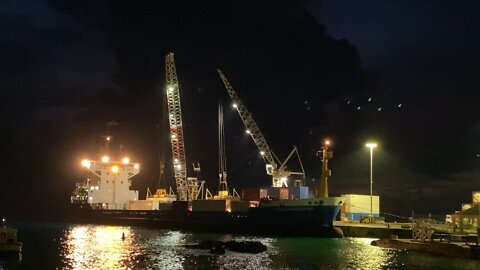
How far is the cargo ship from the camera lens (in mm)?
64938

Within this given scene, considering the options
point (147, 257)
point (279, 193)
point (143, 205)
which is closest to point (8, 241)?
point (147, 257)

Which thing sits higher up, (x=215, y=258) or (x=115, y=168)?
(x=115, y=168)

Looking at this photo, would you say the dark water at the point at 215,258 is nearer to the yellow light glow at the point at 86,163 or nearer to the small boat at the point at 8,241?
the small boat at the point at 8,241

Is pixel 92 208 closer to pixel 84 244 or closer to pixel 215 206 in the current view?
pixel 215 206

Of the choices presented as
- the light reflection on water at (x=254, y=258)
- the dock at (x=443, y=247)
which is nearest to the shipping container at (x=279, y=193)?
the light reflection on water at (x=254, y=258)

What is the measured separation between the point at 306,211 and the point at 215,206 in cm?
1811

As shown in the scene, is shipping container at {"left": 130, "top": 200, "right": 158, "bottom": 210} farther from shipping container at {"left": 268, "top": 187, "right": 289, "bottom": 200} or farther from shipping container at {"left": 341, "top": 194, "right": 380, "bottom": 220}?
shipping container at {"left": 341, "top": 194, "right": 380, "bottom": 220}

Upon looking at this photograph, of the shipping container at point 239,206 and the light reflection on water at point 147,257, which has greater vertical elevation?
the shipping container at point 239,206

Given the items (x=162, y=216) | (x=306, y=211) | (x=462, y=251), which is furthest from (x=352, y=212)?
(x=462, y=251)

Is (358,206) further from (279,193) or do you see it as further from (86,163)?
(86,163)

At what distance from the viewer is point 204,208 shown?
262ft

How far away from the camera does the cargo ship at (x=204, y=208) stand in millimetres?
64938

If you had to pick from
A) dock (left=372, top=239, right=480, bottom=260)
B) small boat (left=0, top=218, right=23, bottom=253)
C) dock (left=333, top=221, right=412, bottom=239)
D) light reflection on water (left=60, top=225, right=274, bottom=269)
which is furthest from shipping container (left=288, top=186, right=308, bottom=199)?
small boat (left=0, top=218, right=23, bottom=253)

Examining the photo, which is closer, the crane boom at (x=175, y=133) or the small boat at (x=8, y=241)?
the small boat at (x=8, y=241)
